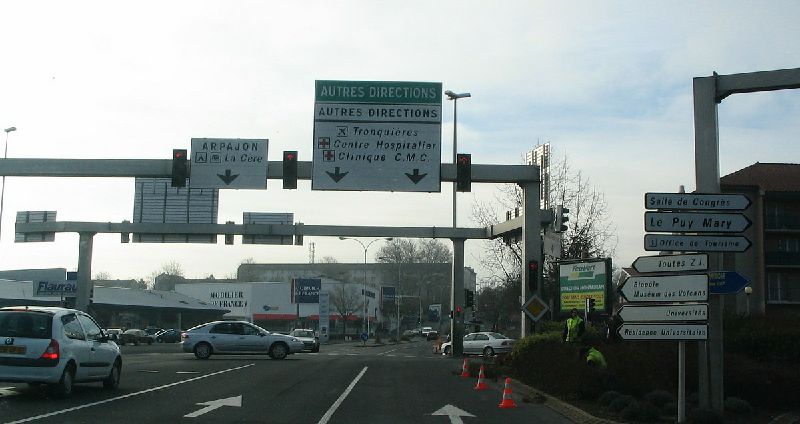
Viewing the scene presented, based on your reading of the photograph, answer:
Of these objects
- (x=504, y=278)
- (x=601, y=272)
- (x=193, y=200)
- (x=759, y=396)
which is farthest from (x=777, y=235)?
(x=759, y=396)

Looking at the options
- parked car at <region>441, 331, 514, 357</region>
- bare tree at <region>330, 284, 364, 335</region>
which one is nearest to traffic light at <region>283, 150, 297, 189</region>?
parked car at <region>441, 331, 514, 357</region>

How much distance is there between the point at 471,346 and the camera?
150 feet

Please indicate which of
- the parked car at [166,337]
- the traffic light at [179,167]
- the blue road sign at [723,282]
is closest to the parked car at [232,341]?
the traffic light at [179,167]

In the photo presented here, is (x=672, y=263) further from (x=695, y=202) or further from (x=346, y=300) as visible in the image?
(x=346, y=300)

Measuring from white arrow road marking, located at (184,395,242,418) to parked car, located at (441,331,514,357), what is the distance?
28.8 metres

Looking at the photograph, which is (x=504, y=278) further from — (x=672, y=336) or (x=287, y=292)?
(x=287, y=292)

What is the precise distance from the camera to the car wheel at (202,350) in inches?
1351

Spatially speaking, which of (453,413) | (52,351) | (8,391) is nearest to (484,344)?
(453,413)

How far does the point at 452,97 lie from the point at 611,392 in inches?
1318

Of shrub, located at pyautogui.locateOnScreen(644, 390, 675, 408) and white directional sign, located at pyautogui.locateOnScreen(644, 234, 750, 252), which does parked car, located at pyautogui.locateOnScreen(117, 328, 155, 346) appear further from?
white directional sign, located at pyautogui.locateOnScreen(644, 234, 750, 252)

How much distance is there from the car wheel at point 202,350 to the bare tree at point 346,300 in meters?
66.4

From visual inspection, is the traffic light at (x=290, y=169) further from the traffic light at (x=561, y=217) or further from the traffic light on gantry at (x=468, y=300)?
the traffic light on gantry at (x=468, y=300)

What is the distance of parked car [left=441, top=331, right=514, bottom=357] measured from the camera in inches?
1747

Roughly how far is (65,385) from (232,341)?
19.7 meters
